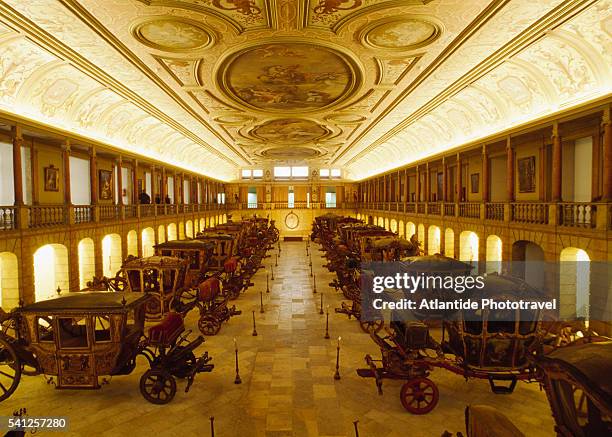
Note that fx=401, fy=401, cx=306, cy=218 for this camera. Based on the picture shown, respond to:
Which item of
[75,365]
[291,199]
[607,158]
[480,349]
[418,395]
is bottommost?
[418,395]

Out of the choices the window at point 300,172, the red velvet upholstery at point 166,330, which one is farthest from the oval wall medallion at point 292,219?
the red velvet upholstery at point 166,330

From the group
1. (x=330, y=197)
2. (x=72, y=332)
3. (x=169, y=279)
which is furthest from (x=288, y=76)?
(x=330, y=197)

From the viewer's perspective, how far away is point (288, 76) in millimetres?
13891

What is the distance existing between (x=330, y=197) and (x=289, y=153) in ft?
33.3

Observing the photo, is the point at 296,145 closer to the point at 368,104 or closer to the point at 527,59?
the point at 368,104

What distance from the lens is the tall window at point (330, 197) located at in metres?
45.2

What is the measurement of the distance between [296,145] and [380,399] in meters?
25.4

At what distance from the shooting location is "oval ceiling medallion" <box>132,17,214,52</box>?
31.4 ft

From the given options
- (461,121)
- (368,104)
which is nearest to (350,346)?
(368,104)

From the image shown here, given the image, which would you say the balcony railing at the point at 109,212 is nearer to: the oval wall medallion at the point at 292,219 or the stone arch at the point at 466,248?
the stone arch at the point at 466,248

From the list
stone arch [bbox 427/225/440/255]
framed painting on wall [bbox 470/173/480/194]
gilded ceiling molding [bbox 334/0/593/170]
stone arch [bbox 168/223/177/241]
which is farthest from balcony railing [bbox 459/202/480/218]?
stone arch [bbox 168/223/177/241]

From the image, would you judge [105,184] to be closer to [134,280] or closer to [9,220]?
[9,220]

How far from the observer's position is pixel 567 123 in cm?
1275

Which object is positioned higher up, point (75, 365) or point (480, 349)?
point (480, 349)
